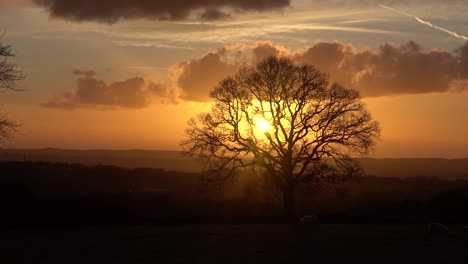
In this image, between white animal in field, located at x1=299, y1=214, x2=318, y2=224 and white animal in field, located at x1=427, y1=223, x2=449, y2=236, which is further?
white animal in field, located at x1=299, y1=214, x2=318, y2=224

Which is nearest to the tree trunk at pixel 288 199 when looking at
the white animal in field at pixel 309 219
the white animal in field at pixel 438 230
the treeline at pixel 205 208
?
the treeline at pixel 205 208

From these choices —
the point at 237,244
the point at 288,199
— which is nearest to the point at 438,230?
the point at 237,244

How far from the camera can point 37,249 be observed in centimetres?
2442

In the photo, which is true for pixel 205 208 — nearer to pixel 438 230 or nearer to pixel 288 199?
pixel 288 199

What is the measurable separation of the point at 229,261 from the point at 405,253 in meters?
6.76

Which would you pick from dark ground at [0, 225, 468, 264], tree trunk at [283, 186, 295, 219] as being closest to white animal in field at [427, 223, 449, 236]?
dark ground at [0, 225, 468, 264]

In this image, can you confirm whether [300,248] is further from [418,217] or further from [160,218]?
[418,217]

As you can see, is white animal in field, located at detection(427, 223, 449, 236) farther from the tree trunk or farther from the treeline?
the tree trunk

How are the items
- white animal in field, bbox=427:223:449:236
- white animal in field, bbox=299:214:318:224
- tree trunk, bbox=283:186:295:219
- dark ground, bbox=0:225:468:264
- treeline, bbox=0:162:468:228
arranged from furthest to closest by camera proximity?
1. tree trunk, bbox=283:186:295:219
2. white animal in field, bbox=299:214:318:224
3. treeline, bbox=0:162:468:228
4. white animal in field, bbox=427:223:449:236
5. dark ground, bbox=0:225:468:264

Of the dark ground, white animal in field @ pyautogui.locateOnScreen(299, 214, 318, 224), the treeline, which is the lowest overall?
the dark ground

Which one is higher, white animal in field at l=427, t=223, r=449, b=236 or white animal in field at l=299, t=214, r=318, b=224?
white animal in field at l=299, t=214, r=318, b=224

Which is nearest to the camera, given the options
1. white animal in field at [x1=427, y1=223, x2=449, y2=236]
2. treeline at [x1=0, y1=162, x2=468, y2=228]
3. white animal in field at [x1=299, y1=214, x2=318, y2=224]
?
white animal in field at [x1=427, y1=223, x2=449, y2=236]

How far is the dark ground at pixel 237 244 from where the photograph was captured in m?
22.3

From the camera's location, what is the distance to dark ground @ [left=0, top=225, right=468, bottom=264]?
73.1ft
